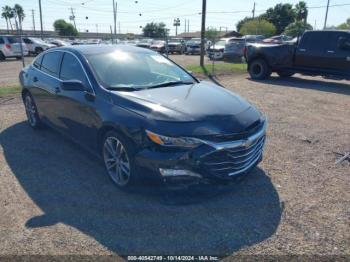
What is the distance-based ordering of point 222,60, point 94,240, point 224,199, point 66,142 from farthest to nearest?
point 222,60 → point 66,142 → point 224,199 → point 94,240

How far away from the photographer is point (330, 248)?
305cm

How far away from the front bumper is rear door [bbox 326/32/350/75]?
9408 mm

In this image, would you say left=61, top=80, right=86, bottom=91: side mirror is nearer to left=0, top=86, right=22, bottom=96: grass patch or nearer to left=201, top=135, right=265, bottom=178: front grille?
left=201, top=135, right=265, bottom=178: front grille

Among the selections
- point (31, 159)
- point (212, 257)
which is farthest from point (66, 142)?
point (212, 257)

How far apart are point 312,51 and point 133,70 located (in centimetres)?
940

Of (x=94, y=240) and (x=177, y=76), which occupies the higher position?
(x=177, y=76)

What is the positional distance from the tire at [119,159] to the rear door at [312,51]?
1012cm

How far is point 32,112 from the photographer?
6246 millimetres

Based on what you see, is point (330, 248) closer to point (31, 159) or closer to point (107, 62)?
point (107, 62)

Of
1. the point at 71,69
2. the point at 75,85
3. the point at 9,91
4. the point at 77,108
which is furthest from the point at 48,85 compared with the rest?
the point at 9,91

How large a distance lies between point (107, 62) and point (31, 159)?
1.86 m

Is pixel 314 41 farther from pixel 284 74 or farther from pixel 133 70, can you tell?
pixel 133 70

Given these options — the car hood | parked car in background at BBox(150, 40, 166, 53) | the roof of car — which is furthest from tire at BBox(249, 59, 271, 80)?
parked car in background at BBox(150, 40, 166, 53)

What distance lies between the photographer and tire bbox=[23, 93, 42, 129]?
6.12 metres
